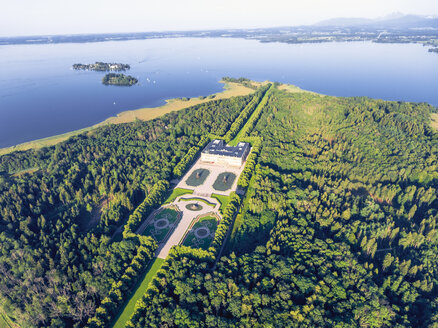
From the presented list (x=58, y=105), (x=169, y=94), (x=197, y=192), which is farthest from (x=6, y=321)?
(x=169, y=94)

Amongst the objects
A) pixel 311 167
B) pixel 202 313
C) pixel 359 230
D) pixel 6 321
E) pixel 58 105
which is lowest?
pixel 6 321

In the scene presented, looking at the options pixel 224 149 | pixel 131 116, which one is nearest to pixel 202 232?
pixel 224 149

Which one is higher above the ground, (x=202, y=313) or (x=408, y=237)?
(x=408, y=237)

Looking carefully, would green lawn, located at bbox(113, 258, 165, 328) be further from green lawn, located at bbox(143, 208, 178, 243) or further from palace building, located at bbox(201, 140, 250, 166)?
palace building, located at bbox(201, 140, 250, 166)

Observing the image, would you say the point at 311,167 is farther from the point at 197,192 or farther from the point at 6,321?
the point at 6,321

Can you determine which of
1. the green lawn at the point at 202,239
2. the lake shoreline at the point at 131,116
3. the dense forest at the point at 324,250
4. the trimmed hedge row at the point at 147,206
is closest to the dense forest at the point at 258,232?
the dense forest at the point at 324,250

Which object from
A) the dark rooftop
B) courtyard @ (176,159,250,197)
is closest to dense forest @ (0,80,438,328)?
courtyard @ (176,159,250,197)

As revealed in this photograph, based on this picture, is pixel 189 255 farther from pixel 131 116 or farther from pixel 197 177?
pixel 131 116
